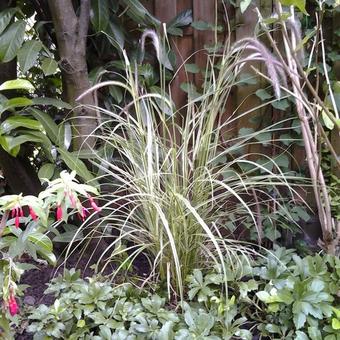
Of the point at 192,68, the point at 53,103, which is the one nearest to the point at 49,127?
the point at 53,103

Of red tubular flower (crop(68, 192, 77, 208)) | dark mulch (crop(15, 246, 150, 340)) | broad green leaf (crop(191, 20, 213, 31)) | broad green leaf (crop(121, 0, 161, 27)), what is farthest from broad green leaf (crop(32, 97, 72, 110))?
red tubular flower (crop(68, 192, 77, 208))

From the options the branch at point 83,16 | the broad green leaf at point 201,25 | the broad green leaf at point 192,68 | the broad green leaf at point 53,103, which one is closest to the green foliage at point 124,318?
the broad green leaf at point 53,103

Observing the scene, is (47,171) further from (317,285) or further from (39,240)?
(317,285)

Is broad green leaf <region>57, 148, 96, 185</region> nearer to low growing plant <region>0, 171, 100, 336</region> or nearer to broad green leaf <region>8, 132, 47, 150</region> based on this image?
broad green leaf <region>8, 132, 47, 150</region>

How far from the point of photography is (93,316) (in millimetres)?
1377

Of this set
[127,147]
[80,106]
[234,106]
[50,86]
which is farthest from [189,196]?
[50,86]

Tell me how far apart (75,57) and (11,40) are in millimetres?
266

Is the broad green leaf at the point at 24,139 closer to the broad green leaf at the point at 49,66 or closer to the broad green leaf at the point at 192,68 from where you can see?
the broad green leaf at the point at 49,66

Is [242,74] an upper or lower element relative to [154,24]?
lower

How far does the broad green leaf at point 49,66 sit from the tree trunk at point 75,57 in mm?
57

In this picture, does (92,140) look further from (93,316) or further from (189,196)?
(93,316)

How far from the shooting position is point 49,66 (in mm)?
1861

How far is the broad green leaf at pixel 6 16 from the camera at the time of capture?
1.89 metres

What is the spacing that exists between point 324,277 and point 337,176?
845mm
